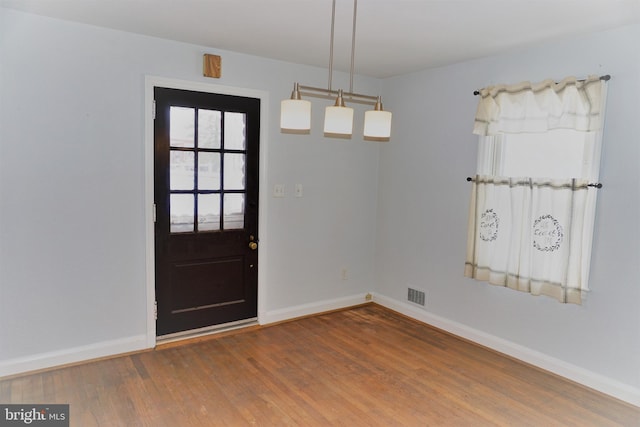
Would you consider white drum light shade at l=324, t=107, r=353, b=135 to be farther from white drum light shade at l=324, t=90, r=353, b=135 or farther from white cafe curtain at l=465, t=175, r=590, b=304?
white cafe curtain at l=465, t=175, r=590, b=304

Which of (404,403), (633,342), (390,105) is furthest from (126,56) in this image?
(633,342)

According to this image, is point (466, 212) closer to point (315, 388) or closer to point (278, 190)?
point (278, 190)

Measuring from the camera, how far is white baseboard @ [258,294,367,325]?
4137mm

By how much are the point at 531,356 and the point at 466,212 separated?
4.14ft

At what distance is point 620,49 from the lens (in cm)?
286

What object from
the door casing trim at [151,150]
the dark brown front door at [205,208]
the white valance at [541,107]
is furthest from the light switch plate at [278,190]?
the white valance at [541,107]

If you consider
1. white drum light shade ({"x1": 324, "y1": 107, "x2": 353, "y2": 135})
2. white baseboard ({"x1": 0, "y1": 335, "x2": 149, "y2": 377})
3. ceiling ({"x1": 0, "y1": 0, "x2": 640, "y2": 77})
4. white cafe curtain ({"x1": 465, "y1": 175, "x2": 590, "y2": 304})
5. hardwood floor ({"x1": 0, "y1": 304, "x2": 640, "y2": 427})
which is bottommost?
hardwood floor ({"x1": 0, "y1": 304, "x2": 640, "y2": 427})

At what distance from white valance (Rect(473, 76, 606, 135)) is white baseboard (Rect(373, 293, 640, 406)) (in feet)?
5.59

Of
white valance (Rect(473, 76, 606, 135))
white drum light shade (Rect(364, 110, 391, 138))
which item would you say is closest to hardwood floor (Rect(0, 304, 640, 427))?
white drum light shade (Rect(364, 110, 391, 138))

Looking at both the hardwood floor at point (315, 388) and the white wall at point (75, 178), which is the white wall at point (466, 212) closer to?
the hardwood floor at point (315, 388)

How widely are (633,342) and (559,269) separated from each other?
2.04 ft

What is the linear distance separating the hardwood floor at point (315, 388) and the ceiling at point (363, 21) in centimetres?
244

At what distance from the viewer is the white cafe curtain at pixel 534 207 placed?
3.00 m

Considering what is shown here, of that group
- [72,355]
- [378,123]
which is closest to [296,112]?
[378,123]
